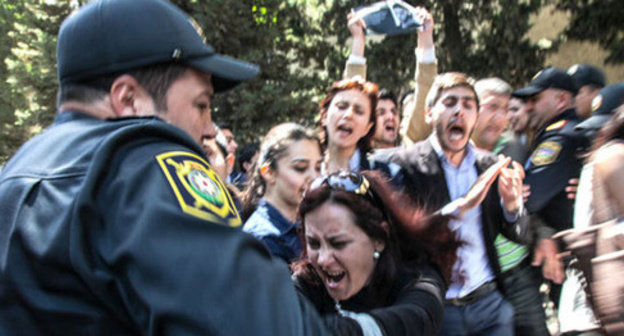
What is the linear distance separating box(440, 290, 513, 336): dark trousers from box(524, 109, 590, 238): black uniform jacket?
0.80m

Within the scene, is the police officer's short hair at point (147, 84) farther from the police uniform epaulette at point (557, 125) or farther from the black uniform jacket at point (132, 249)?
the police uniform epaulette at point (557, 125)

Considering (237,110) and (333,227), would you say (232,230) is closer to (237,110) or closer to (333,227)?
(333,227)

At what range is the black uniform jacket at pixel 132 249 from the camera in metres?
0.91

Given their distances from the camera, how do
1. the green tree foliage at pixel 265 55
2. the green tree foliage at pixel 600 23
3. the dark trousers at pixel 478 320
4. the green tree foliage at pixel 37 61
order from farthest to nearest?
the green tree foliage at pixel 37 61
the green tree foliage at pixel 265 55
the green tree foliage at pixel 600 23
the dark trousers at pixel 478 320

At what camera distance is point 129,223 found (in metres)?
0.93

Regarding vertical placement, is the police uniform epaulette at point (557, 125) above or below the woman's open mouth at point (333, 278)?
above

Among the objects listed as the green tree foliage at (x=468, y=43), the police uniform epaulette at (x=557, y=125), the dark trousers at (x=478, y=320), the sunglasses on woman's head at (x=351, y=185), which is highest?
the green tree foliage at (x=468, y=43)

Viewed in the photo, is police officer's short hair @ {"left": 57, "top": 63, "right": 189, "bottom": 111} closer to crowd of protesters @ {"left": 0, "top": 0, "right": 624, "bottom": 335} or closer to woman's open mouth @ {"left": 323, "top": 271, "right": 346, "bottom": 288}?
crowd of protesters @ {"left": 0, "top": 0, "right": 624, "bottom": 335}

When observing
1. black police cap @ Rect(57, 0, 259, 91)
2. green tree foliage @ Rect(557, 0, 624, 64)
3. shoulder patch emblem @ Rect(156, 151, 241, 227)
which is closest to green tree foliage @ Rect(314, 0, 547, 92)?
green tree foliage @ Rect(557, 0, 624, 64)

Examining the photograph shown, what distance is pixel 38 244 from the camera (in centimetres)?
99

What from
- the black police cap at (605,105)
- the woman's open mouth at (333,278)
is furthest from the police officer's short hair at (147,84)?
the black police cap at (605,105)

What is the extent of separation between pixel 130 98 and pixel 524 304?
113 inches

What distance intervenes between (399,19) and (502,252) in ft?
6.51

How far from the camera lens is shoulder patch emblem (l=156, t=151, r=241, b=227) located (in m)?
0.96
